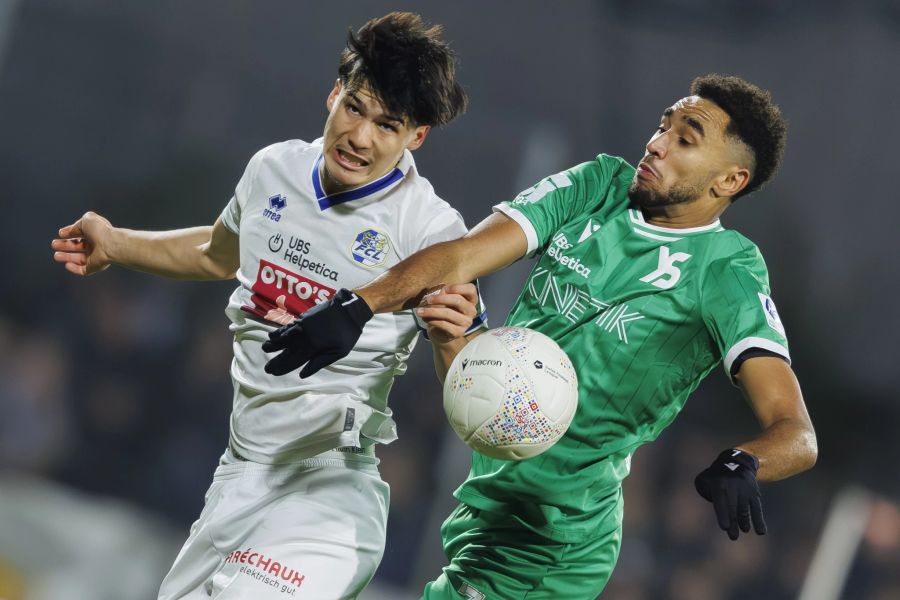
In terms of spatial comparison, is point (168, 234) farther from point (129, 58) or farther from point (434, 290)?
point (129, 58)

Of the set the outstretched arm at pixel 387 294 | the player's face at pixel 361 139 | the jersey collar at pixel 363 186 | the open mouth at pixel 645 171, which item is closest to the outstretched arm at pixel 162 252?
the jersey collar at pixel 363 186

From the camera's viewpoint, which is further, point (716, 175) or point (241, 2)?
point (241, 2)

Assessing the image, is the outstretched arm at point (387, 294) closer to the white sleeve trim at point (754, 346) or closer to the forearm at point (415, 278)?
the forearm at point (415, 278)

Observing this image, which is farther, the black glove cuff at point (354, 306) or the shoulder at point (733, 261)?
the shoulder at point (733, 261)

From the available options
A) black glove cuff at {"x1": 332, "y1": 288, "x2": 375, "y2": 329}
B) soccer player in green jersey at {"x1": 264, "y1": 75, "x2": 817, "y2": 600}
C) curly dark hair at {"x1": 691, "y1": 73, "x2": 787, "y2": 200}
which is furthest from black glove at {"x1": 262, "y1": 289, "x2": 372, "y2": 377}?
curly dark hair at {"x1": 691, "y1": 73, "x2": 787, "y2": 200}

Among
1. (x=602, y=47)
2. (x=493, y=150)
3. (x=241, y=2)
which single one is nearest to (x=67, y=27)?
(x=241, y=2)

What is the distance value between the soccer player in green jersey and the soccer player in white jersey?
0.72 ft

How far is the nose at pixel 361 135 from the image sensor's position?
2.64 metres

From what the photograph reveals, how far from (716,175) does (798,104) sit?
375 cm

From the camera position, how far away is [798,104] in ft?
19.9

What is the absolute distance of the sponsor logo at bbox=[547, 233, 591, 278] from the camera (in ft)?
8.68

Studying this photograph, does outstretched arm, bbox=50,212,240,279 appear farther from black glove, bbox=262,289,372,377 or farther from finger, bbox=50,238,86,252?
black glove, bbox=262,289,372,377

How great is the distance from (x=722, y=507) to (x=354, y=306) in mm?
846

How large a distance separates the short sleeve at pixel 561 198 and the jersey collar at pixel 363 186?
0.29 metres
